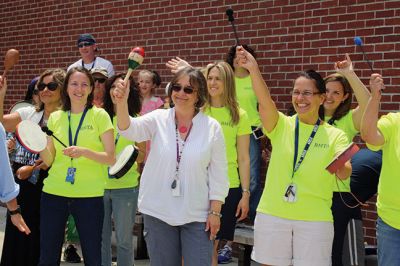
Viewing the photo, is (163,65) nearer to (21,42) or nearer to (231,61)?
(231,61)

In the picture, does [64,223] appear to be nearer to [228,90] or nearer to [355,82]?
[228,90]

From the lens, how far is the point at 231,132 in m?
5.92

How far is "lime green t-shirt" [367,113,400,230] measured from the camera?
449 cm

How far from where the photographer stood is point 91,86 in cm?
585

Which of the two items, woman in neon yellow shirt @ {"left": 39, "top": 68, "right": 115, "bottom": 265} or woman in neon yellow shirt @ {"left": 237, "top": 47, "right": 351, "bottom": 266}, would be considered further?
woman in neon yellow shirt @ {"left": 39, "top": 68, "right": 115, "bottom": 265}

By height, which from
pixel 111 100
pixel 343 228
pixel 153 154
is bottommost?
pixel 343 228

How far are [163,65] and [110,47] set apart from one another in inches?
48.0

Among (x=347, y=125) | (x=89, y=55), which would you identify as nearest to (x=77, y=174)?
(x=347, y=125)

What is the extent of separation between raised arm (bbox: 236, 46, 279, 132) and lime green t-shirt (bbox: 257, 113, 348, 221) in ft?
0.47

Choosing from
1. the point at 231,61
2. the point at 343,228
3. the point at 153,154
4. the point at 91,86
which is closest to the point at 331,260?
the point at 343,228

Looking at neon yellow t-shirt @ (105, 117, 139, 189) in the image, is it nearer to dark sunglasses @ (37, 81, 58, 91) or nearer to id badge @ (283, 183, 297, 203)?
dark sunglasses @ (37, 81, 58, 91)

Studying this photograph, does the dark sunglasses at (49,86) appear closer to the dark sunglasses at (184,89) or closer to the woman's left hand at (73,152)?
the woman's left hand at (73,152)

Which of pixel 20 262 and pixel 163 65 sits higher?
pixel 163 65

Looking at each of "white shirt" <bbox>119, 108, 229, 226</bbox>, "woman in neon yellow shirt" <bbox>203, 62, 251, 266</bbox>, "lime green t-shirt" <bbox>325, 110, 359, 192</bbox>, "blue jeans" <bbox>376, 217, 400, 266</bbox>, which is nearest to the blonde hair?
"woman in neon yellow shirt" <bbox>203, 62, 251, 266</bbox>
